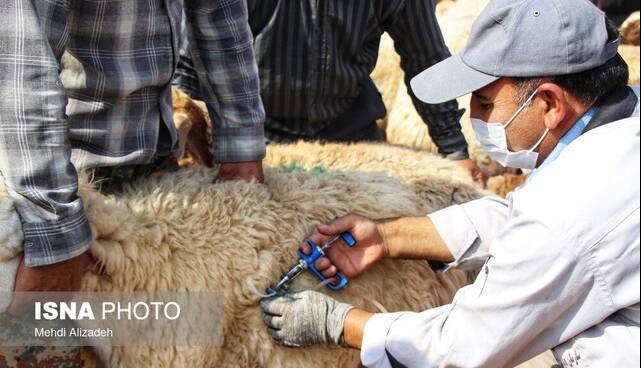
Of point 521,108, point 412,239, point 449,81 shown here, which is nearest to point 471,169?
point 412,239

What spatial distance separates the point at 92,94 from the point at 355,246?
3.30ft

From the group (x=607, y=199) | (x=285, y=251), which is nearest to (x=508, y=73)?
(x=607, y=199)

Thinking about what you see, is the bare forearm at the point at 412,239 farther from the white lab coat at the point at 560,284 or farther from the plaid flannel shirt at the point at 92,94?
the plaid flannel shirt at the point at 92,94

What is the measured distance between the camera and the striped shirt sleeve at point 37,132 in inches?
77.8

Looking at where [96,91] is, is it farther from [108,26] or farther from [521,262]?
[521,262]

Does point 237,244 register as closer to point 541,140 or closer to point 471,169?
point 541,140

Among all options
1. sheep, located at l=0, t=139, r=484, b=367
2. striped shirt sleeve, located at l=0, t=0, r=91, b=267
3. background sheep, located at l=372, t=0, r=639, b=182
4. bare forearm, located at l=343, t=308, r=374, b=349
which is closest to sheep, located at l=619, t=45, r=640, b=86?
background sheep, located at l=372, t=0, r=639, b=182

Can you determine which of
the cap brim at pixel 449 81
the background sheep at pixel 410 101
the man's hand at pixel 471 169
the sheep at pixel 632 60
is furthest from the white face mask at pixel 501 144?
the sheep at pixel 632 60

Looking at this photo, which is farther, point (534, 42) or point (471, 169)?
point (471, 169)

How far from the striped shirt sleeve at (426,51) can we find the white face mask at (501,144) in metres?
1.27

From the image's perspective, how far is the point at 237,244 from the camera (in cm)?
241

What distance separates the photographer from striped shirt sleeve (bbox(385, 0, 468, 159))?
11.7 feet

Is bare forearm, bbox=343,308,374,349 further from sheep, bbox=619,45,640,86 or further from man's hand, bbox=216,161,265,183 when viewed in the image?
sheep, bbox=619,45,640,86

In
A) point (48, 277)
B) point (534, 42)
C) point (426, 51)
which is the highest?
point (534, 42)
